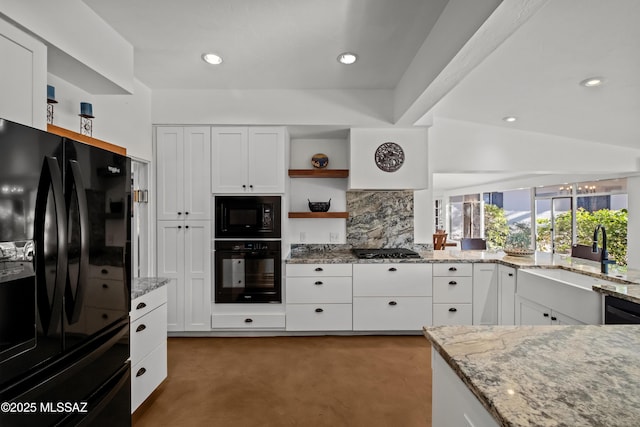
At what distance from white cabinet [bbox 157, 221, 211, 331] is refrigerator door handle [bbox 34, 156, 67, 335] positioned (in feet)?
6.69

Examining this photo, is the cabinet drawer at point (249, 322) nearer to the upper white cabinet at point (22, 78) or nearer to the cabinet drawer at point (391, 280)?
the cabinet drawer at point (391, 280)

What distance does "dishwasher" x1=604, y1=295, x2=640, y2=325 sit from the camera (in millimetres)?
1785

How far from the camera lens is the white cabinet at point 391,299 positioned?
327cm

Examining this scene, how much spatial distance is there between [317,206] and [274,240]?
0.69 meters

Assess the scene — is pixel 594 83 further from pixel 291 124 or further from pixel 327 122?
pixel 291 124

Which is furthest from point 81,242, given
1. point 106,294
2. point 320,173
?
point 320,173

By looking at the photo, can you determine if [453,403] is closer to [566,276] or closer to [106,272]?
[106,272]

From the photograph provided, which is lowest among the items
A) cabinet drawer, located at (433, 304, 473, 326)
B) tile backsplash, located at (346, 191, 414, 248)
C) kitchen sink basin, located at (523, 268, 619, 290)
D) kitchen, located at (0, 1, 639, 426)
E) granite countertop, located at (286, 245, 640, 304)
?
cabinet drawer, located at (433, 304, 473, 326)

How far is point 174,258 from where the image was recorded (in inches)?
128

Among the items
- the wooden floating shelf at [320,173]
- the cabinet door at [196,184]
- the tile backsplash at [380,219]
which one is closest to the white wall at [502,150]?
the tile backsplash at [380,219]

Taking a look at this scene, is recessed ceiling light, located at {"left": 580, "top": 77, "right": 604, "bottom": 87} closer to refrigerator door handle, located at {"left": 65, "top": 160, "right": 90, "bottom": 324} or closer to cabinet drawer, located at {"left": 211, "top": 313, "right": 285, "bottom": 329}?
cabinet drawer, located at {"left": 211, "top": 313, "right": 285, "bottom": 329}

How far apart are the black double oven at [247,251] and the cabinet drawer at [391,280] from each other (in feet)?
2.89

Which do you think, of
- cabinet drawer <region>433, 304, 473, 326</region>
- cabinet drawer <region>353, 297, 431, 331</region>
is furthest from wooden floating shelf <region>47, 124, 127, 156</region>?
cabinet drawer <region>433, 304, 473, 326</region>

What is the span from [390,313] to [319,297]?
0.79m
